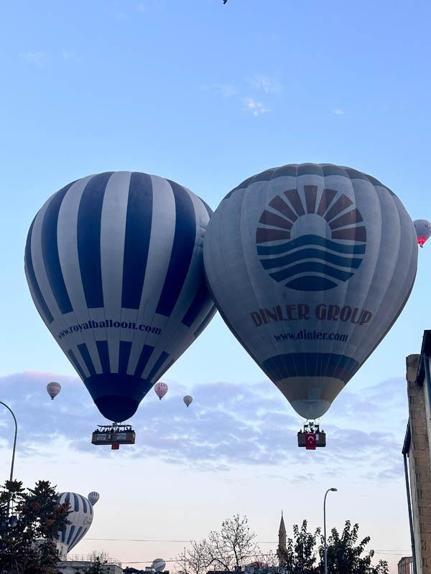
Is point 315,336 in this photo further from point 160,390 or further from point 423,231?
point 160,390

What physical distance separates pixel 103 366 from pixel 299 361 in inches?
489

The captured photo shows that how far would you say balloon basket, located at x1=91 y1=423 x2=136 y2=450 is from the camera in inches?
1796

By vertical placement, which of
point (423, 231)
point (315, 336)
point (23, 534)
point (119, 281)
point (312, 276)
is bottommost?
point (23, 534)

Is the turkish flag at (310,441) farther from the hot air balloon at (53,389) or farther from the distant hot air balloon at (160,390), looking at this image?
the hot air balloon at (53,389)

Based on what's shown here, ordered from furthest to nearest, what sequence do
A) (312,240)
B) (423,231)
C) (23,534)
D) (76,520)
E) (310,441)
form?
(76,520) → (423,231) → (310,441) → (312,240) → (23,534)

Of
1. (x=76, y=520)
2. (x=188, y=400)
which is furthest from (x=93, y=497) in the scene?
(x=188, y=400)

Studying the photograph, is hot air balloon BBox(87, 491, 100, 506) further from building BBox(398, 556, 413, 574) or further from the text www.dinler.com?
the text www.dinler.com

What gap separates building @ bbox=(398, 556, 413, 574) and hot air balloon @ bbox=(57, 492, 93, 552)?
49.0 meters

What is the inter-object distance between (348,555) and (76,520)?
54.7 m

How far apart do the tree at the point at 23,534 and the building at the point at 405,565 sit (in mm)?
88894

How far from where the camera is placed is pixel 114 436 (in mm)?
45625

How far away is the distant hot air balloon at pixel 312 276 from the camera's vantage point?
40.2 metres

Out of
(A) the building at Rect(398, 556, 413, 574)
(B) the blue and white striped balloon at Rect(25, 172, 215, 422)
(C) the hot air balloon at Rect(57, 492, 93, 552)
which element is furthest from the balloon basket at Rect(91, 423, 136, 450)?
(A) the building at Rect(398, 556, 413, 574)

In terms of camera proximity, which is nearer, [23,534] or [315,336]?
[23,534]
